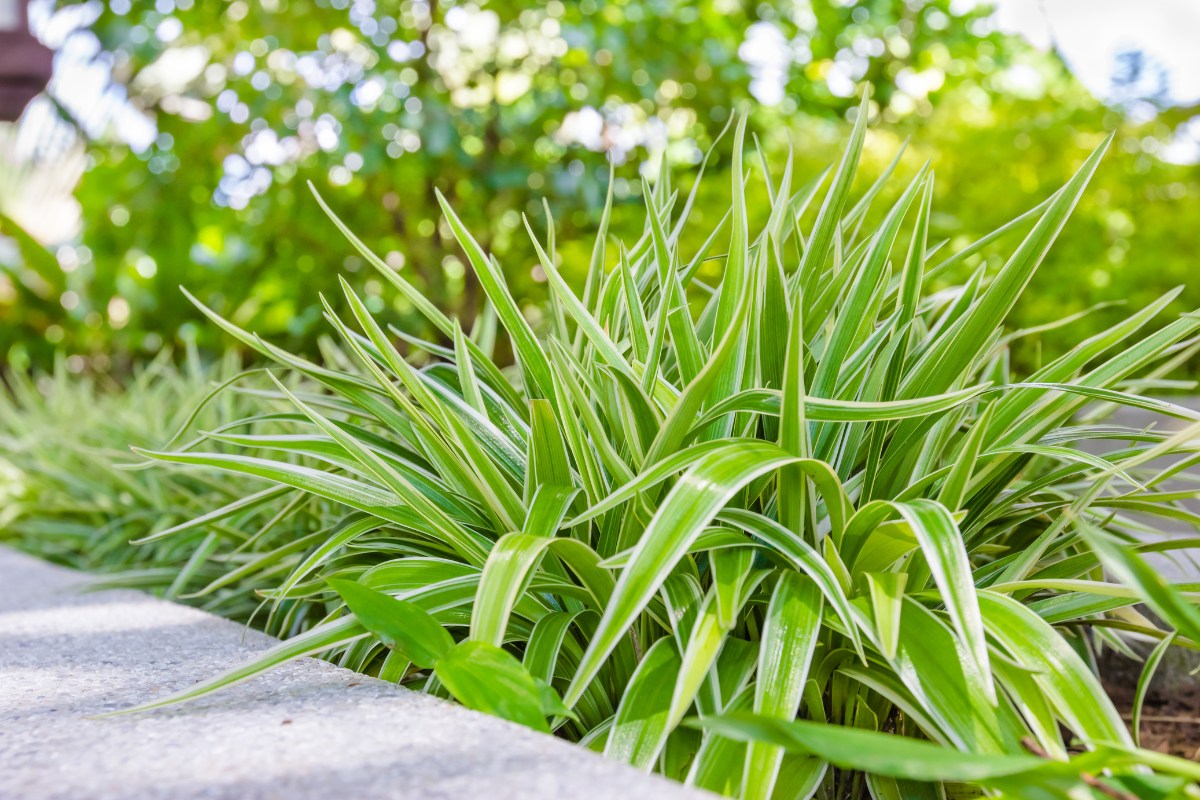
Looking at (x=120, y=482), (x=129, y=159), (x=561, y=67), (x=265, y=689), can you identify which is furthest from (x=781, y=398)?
(x=129, y=159)

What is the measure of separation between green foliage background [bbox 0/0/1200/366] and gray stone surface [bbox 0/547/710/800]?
2.42 meters

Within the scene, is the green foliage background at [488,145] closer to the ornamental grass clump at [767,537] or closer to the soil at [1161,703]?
the soil at [1161,703]

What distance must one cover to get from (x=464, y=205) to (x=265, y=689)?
11.3 feet

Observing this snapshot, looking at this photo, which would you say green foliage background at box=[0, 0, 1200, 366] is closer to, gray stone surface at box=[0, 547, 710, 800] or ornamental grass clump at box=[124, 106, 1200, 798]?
ornamental grass clump at box=[124, 106, 1200, 798]

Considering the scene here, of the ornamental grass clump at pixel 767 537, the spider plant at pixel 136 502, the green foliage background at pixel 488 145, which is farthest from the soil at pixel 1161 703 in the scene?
the green foliage background at pixel 488 145

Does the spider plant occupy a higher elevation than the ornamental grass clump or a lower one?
lower

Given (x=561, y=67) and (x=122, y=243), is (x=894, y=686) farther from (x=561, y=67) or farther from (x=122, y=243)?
(x=122, y=243)

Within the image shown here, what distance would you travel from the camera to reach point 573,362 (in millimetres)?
980

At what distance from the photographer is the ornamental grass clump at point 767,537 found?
0.74 m

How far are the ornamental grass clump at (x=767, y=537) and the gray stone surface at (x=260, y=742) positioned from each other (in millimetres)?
46

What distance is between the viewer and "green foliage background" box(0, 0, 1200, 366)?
11.5ft

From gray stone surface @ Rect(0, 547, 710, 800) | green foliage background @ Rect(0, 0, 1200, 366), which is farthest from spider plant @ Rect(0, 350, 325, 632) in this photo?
green foliage background @ Rect(0, 0, 1200, 366)

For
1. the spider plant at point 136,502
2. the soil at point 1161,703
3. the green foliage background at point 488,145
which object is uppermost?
the green foliage background at point 488,145

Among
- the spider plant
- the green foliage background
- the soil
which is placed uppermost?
the green foliage background
